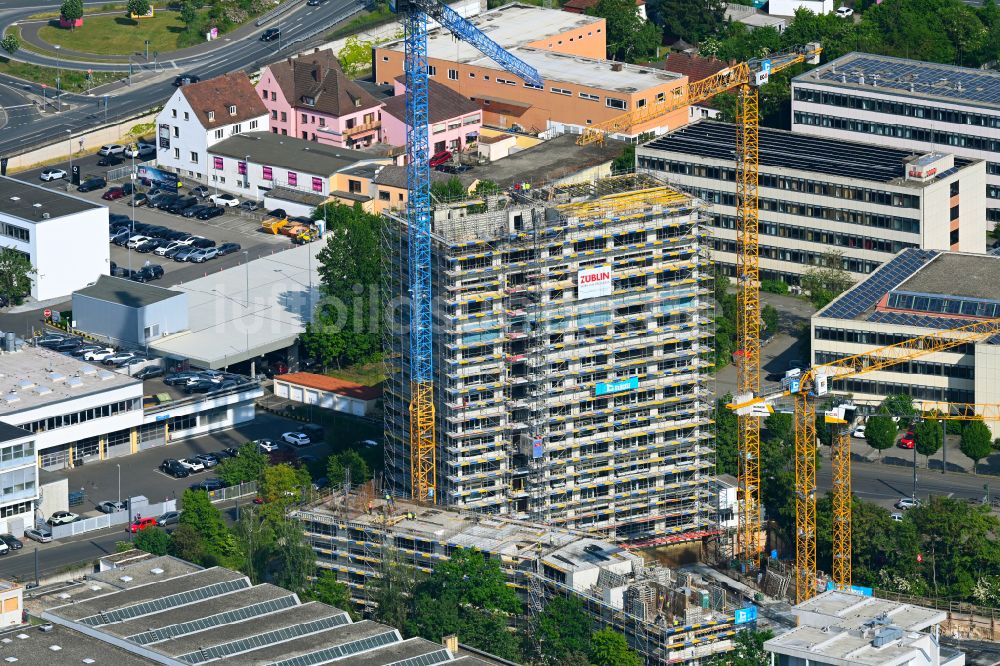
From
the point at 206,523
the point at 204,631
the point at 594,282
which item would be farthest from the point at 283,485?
the point at 204,631

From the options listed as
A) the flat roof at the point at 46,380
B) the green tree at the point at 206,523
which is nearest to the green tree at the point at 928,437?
the green tree at the point at 206,523

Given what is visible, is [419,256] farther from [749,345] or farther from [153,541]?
[749,345]

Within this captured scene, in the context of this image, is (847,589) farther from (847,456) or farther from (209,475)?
(209,475)

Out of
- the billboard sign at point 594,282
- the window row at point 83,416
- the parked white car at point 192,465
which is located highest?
the billboard sign at point 594,282

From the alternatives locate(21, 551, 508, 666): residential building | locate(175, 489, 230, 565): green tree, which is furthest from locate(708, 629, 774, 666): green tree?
locate(175, 489, 230, 565): green tree

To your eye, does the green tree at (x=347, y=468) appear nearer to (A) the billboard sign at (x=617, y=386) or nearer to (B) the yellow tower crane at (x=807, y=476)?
(A) the billboard sign at (x=617, y=386)

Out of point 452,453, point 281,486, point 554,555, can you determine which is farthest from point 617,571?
point 281,486
